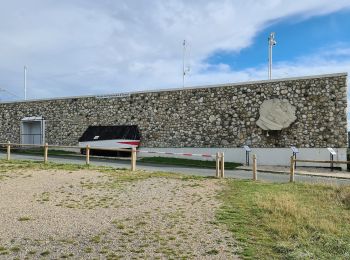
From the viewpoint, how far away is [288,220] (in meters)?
9.11

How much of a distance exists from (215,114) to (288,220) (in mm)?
16360

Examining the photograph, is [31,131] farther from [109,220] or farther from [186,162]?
[109,220]

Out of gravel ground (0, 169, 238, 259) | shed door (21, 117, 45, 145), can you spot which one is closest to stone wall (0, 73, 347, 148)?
shed door (21, 117, 45, 145)

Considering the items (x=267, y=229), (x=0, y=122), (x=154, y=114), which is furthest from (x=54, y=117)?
(x=267, y=229)

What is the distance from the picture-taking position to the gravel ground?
270 inches

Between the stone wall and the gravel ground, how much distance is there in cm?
1047

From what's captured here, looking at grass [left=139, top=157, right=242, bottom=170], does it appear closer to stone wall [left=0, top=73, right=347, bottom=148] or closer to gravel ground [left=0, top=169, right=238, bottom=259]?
stone wall [left=0, top=73, right=347, bottom=148]

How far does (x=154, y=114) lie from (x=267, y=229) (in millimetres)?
19286

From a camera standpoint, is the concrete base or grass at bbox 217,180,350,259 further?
the concrete base

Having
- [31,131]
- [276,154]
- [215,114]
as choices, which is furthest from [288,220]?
[31,131]

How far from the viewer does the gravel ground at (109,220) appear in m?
6.86

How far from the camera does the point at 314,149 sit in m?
22.6

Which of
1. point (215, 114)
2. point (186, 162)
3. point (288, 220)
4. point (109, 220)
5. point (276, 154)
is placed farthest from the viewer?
point (215, 114)

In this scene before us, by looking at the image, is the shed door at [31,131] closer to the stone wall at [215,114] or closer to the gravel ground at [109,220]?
the stone wall at [215,114]
